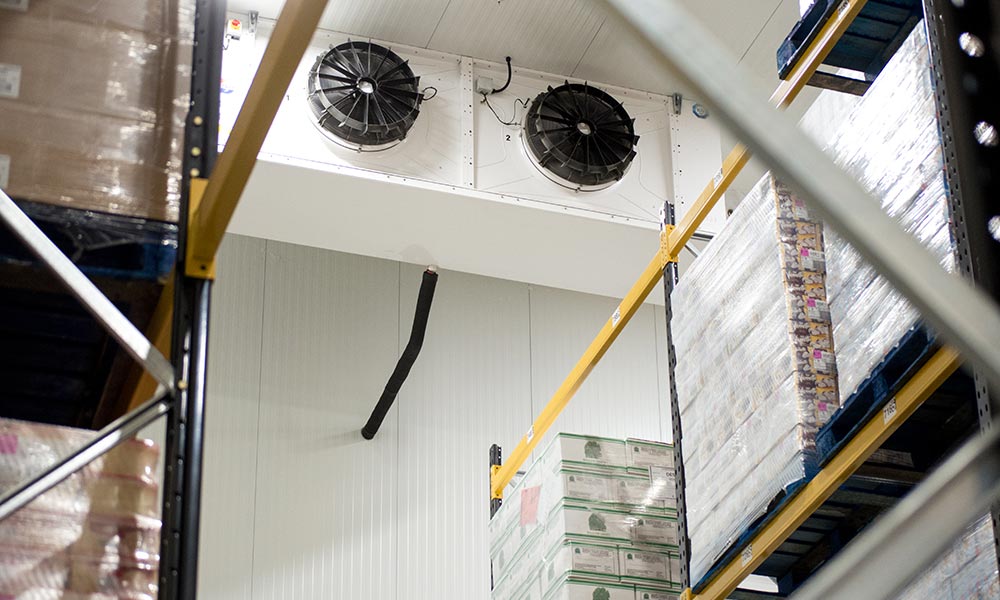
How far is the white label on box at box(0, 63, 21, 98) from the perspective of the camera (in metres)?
3.54

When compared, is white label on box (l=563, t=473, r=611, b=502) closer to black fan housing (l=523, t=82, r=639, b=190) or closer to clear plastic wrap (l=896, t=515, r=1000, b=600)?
clear plastic wrap (l=896, t=515, r=1000, b=600)

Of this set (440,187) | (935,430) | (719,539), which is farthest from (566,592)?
(440,187)

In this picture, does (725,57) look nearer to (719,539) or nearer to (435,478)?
(719,539)

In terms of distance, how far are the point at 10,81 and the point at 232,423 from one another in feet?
24.5

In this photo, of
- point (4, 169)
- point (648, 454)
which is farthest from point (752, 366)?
point (4, 169)

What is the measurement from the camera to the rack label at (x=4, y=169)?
3.51m

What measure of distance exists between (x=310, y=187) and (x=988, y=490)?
7.16 m

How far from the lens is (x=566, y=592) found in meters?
6.23

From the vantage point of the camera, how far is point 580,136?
29.2 feet

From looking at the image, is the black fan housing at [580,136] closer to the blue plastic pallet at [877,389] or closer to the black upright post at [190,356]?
the blue plastic pallet at [877,389]

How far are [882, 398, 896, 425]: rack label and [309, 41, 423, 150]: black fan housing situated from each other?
16.2 ft

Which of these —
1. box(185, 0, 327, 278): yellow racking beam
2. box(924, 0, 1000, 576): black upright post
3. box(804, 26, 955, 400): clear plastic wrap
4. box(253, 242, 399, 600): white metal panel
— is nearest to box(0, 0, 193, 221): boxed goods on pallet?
box(185, 0, 327, 278): yellow racking beam

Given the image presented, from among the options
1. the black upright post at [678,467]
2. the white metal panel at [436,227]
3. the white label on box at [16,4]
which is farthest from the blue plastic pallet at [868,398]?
the white metal panel at [436,227]

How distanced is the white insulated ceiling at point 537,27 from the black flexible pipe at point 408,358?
1680 mm
